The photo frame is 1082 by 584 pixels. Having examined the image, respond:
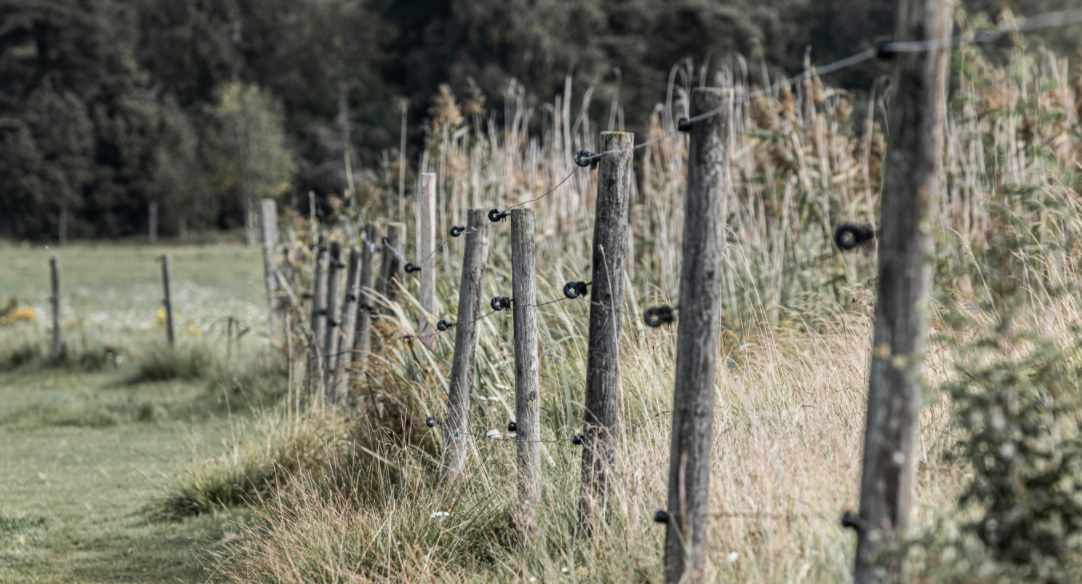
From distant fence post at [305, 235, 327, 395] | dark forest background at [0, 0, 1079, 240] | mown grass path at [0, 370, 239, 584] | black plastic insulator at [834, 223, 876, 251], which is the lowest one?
mown grass path at [0, 370, 239, 584]

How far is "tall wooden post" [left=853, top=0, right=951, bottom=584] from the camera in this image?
2521 millimetres

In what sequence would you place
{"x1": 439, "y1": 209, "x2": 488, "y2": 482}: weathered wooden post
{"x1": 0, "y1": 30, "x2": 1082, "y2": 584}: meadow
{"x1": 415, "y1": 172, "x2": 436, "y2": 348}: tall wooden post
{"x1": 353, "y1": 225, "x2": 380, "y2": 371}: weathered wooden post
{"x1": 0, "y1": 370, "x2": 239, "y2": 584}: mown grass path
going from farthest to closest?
{"x1": 353, "y1": 225, "x2": 380, "y2": 371}: weathered wooden post, {"x1": 415, "y1": 172, "x2": 436, "y2": 348}: tall wooden post, {"x1": 0, "y1": 370, "x2": 239, "y2": 584}: mown grass path, {"x1": 439, "y1": 209, "x2": 488, "y2": 482}: weathered wooden post, {"x1": 0, "y1": 30, "x2": 1082, "y2": 584}: meadow

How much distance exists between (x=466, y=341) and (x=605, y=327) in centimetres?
111

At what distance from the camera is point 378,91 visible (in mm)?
48656

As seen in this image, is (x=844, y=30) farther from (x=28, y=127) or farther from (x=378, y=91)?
(x=28, y=127)

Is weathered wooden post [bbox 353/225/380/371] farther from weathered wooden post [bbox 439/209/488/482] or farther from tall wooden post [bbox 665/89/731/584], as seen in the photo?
tall wooden post [bbox 665/89/731/584]

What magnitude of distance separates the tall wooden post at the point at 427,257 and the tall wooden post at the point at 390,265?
0.21m

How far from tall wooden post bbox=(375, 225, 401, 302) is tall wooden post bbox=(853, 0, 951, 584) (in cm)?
474

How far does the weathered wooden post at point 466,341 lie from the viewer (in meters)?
5.13

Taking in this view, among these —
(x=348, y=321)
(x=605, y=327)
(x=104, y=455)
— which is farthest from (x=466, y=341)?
(x=104, y=455)

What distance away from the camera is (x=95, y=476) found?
27.0 feet

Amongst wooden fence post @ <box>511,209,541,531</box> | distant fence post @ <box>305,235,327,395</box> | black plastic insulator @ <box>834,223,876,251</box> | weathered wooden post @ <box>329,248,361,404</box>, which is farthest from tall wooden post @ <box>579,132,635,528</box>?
distant fence post @ <box>305,235,327,395</box>

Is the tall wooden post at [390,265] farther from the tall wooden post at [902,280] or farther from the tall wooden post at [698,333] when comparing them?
the tall wooden post at [902,280]

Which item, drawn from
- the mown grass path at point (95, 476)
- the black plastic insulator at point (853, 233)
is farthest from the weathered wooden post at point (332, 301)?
the black plastic insulator at point (853, 233)
